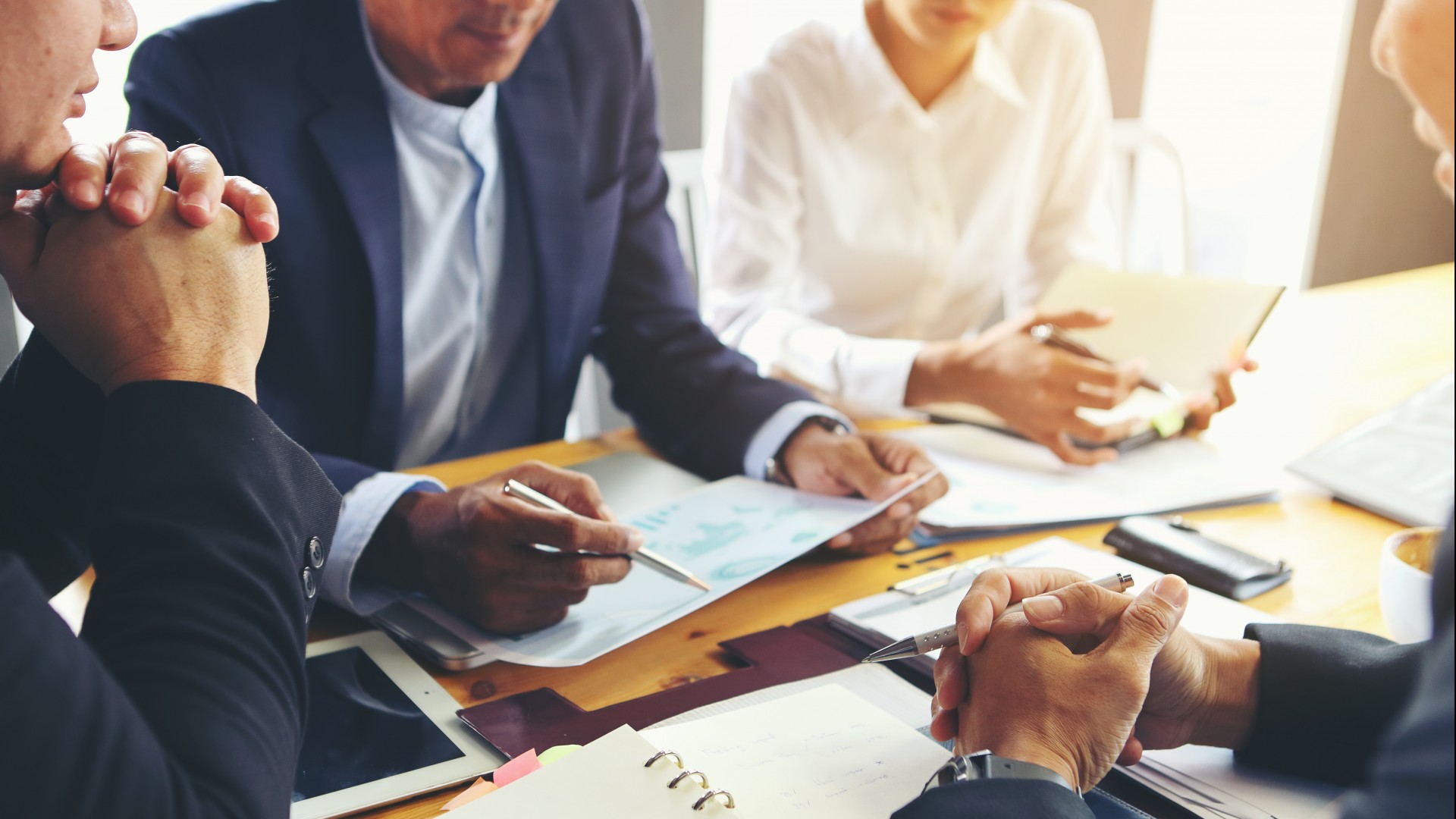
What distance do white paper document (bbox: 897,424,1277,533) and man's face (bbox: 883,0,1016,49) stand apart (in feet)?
2.19

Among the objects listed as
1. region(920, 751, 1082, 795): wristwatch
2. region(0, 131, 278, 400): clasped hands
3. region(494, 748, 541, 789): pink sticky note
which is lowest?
region(494, 748, 541, 789): pink sticky note

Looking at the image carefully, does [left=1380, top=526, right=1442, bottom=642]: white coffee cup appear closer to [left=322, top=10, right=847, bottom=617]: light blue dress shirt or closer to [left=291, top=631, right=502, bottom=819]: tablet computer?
[left=322, top=10, right=847, bottom=617]: light blue dress shirt

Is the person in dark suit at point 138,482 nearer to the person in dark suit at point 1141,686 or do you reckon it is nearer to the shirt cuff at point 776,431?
the person in dark suit at point 1141,686

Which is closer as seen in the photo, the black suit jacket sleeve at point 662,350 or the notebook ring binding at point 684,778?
the notebook ring binding at point 684,778

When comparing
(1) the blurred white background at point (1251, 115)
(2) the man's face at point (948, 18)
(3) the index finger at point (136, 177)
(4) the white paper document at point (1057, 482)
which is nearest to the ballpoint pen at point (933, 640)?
(4) the white paper document at point (1057, 482)

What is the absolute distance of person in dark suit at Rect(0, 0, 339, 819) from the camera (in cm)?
46

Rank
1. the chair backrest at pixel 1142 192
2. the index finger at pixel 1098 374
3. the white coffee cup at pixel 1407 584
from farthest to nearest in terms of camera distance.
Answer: the chair backrest at pixel 1142 192, the index finger at pixel 1098 374, the white coffee cup at pixel 1407 584

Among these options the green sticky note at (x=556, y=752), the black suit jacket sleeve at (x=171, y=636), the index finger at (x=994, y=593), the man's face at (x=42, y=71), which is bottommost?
the green sticky note at (x=556, y=752)

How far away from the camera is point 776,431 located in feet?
4.12

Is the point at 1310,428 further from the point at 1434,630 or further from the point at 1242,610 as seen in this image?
the point at 1434,630

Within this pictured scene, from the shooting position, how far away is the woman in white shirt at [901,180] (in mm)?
1812

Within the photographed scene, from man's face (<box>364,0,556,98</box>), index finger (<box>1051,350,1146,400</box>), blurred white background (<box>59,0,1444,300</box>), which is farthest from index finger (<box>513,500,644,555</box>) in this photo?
blurred white background (<box>59,0,1444,300</box>)

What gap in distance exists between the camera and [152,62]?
114 cm

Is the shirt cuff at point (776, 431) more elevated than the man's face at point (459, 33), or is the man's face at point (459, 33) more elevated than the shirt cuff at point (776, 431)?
Result: the man's face at point (459, 33)
